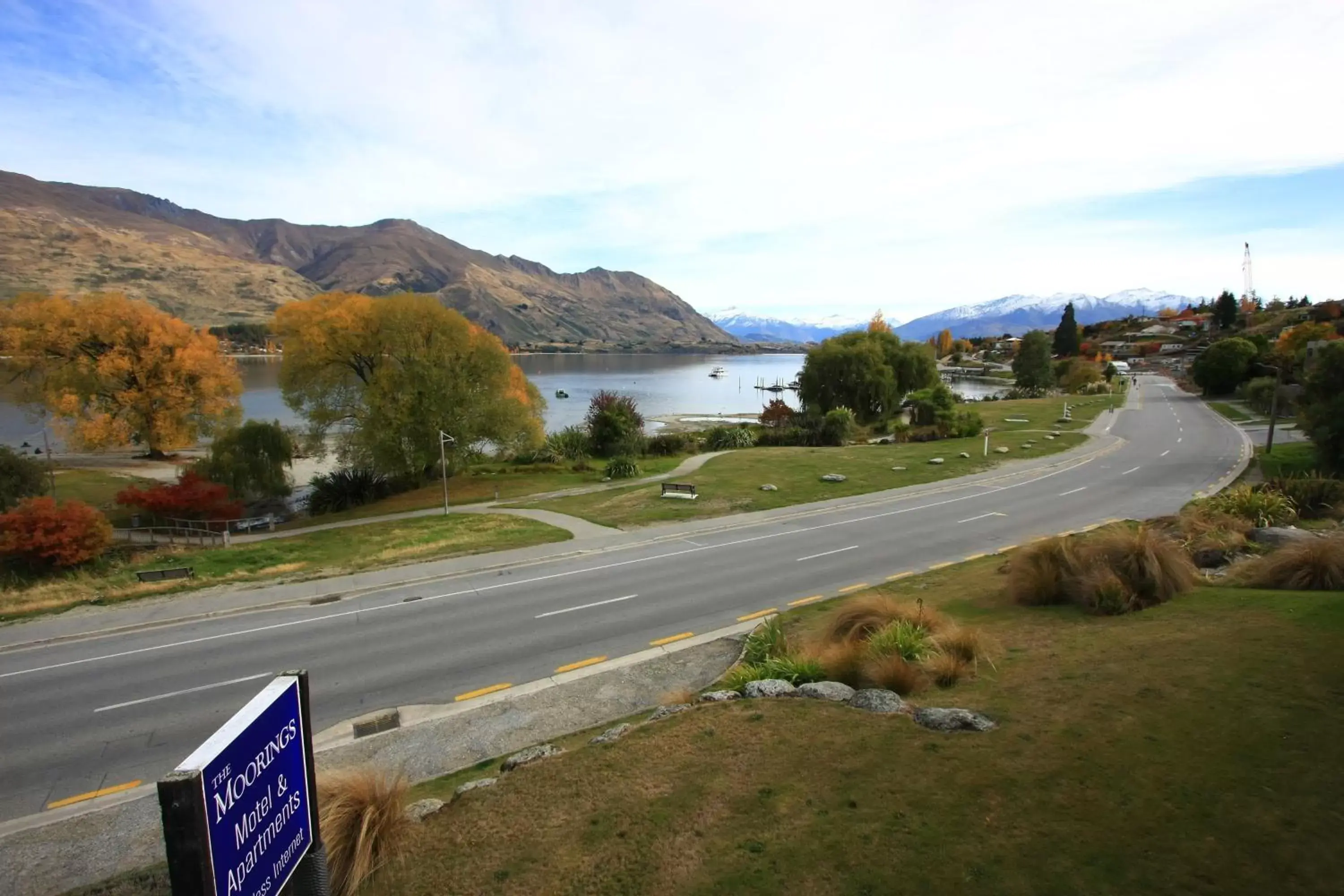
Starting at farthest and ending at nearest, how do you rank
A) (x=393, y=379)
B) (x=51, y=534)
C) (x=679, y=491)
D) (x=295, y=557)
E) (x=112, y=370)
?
1. (x=112, y=370)
2. (x=393, y=379)
3. (x=679, y=491)
4. (x=295, y=557)
5. (x=51, y=534)

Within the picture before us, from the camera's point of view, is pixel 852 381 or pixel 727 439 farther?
pixel 852 381

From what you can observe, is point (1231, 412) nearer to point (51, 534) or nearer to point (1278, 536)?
point (1278, 536)

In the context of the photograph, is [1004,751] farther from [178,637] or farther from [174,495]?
[174,495]

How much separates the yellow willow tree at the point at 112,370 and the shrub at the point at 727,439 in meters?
35.3

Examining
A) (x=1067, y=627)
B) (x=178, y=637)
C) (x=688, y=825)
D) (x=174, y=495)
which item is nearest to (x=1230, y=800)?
(x=688, y=825)

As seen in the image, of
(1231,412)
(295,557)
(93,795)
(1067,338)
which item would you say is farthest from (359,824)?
(1067,338)

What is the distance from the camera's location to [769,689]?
32.7 ft

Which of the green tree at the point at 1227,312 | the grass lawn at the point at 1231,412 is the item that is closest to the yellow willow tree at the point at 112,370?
the grass lawn at the point at 1231,412

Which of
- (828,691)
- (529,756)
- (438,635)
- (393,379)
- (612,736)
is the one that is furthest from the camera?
(393,379)

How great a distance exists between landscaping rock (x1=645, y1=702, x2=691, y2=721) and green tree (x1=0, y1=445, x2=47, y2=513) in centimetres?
3116

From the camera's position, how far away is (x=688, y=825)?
6.30 meters

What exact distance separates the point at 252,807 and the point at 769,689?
7.33 metres

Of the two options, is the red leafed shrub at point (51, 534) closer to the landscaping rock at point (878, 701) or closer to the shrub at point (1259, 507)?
the landscaping rock at point (878, 701)

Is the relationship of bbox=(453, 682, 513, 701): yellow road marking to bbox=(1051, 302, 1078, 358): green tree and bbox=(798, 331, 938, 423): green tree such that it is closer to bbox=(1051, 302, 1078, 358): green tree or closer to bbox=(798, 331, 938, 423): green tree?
bbox=(798, 331, 938, 423): green tree
